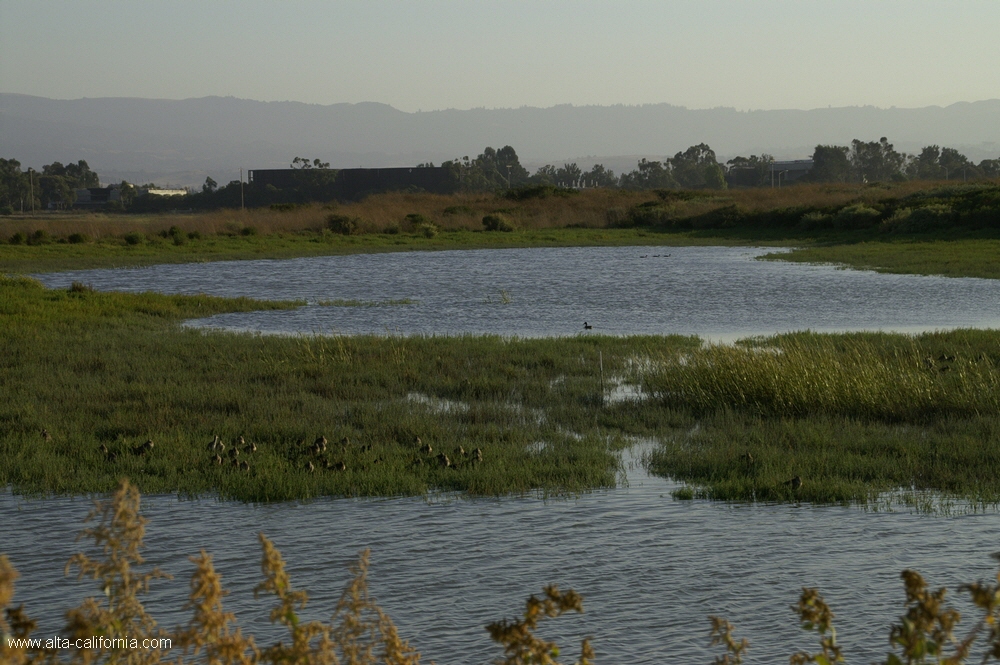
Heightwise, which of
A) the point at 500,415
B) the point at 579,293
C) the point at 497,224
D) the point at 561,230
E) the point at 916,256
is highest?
the point at 497,224

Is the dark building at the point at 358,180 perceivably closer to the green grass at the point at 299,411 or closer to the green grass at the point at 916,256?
the green grass at the point at 916,256

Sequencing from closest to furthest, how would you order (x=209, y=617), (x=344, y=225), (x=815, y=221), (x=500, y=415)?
(x=209, y=617) < (x=500, y=415) < (x=815, y=221) < (x=344, y=225)

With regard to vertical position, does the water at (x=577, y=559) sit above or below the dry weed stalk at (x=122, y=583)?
below

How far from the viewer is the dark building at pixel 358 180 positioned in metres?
118

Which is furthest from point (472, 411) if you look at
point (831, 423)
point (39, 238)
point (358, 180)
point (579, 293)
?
point (358, 180)

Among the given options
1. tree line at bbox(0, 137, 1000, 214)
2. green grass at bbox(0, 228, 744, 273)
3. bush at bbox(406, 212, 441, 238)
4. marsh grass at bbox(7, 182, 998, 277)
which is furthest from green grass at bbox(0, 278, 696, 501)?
tree line at bbox(0, 137, 1000, 214)

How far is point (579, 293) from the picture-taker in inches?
1101

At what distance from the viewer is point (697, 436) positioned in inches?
428

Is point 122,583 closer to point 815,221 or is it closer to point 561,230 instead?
point 815,221

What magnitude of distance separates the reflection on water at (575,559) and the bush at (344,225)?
47334 millimetres

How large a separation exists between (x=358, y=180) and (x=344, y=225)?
6615cm

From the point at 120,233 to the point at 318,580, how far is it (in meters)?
46.5

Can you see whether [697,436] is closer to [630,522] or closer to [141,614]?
[630,522]

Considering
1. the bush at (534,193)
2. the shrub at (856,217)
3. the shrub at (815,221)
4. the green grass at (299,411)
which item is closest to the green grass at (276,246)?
the shrub at (815,221)
